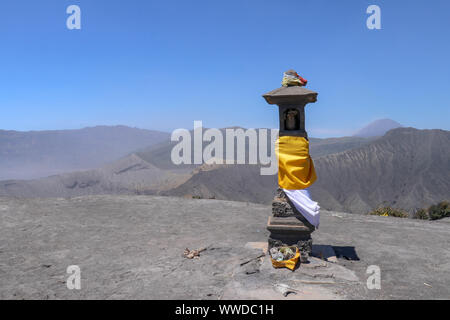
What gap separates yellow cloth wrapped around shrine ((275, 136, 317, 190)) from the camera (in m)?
7.30

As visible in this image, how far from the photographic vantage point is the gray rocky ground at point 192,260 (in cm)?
629

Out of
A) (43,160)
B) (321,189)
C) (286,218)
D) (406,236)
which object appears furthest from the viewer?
(43,160)

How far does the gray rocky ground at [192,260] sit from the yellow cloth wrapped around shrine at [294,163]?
1.68 m

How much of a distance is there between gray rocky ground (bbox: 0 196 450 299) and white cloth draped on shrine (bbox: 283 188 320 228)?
915 mm

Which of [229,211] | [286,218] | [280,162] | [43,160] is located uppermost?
[280,162]

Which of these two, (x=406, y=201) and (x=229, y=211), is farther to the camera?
(x=406, y=201)

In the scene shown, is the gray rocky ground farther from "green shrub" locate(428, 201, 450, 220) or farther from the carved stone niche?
"green shrub" locate(428, 201, 450, 220)

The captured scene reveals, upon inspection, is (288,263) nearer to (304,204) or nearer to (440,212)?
(304,204)

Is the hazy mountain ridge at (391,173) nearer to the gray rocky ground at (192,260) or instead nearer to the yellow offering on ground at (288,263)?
the gray rocky ground at (192,260)

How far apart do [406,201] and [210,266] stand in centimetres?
5526
